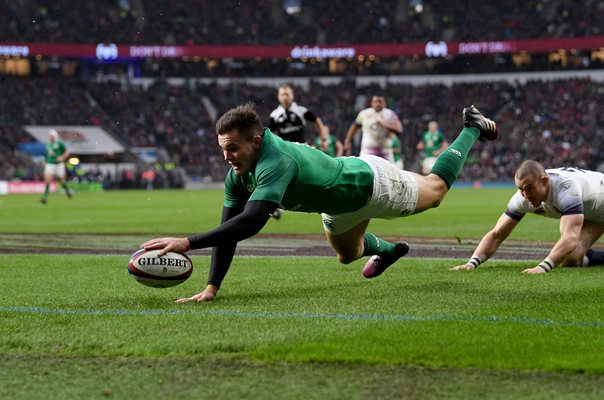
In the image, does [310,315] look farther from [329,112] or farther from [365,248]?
[329,112]

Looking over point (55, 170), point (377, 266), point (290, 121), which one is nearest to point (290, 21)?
point (55, 170)

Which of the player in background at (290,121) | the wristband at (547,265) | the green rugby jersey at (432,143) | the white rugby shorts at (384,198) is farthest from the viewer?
the green rugby jersey at (432,143)

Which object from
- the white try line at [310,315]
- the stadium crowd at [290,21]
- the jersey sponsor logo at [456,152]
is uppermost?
the stadium crowd at [290,21]

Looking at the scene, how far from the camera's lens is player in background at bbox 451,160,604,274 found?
25.7ft

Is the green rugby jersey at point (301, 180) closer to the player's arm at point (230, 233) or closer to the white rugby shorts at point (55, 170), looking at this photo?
the player's arm at point (230, 233)

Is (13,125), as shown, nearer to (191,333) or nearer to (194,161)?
(194,161)

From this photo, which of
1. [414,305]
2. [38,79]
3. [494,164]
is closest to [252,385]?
[414,305]

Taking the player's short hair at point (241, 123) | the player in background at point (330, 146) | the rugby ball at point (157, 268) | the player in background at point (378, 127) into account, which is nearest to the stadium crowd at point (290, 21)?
the player in background at point (330, 146)

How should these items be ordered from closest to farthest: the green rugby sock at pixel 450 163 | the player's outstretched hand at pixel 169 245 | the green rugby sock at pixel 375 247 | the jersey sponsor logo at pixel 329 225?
1. the player's outstretched hand at pixel 169 245
2. the jersey sponsor logo at pixel 329 225
3. the green rugby sock at pixel 450 163
4. the green rugby sock at pixel 375 247

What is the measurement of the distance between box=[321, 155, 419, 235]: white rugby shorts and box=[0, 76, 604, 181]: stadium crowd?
43.9m

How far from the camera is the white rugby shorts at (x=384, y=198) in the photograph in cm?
678

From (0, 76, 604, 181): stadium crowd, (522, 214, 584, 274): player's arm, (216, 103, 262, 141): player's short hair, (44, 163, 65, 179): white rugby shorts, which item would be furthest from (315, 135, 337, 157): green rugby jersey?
(0, 76, 604, 181): stadium crowd

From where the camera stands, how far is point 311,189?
20.6 feet

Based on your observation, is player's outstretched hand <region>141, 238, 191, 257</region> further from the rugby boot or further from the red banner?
the red banner
